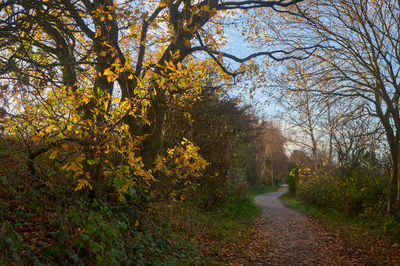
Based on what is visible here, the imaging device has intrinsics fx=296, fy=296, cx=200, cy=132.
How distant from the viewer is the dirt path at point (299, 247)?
7.00m

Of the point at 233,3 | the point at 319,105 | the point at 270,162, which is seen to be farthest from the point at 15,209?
the point at 270,162

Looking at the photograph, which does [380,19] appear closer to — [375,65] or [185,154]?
[375,65]

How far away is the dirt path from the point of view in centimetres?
700

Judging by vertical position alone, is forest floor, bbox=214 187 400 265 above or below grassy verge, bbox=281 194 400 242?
below

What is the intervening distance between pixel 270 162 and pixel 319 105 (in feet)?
91.0

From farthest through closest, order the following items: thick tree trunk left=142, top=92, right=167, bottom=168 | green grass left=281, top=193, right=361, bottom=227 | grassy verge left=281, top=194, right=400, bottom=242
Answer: green grass left=281, top=193, right=361, bottom=227
grassy verge left=281, top=194, right=400, bottom=242
thick tree trunk left=142, top=92, right=167, bottom=168

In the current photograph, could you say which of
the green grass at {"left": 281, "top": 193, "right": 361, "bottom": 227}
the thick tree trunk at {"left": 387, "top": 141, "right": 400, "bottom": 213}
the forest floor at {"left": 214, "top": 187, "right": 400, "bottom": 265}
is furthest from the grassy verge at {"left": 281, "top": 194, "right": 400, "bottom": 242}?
the thick tree trunk at {"left": 387, "top": 141, "right": 400, "bottom": 213}

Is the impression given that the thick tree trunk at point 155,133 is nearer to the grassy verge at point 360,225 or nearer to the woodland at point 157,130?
the woodland at point 157,130

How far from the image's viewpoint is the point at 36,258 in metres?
3.64

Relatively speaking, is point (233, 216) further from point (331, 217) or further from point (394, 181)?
point (394, 181)

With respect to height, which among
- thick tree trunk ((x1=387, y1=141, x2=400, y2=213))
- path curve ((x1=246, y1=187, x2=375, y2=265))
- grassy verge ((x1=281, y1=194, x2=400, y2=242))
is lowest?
path curve ((x1=246, y1=187, x2=375, y2=265))

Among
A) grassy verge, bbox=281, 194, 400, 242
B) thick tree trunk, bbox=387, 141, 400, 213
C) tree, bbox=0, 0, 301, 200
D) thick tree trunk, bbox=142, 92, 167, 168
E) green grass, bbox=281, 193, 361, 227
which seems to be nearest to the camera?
tree, bbox=0, 0, 301, 200

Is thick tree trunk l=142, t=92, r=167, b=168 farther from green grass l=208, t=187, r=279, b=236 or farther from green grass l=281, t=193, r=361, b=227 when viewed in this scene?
green grass l=281, t=193, r=361, b=227

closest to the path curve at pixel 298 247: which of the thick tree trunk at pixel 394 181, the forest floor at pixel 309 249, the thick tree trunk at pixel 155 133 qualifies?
the forest floor at pixel 309 249
